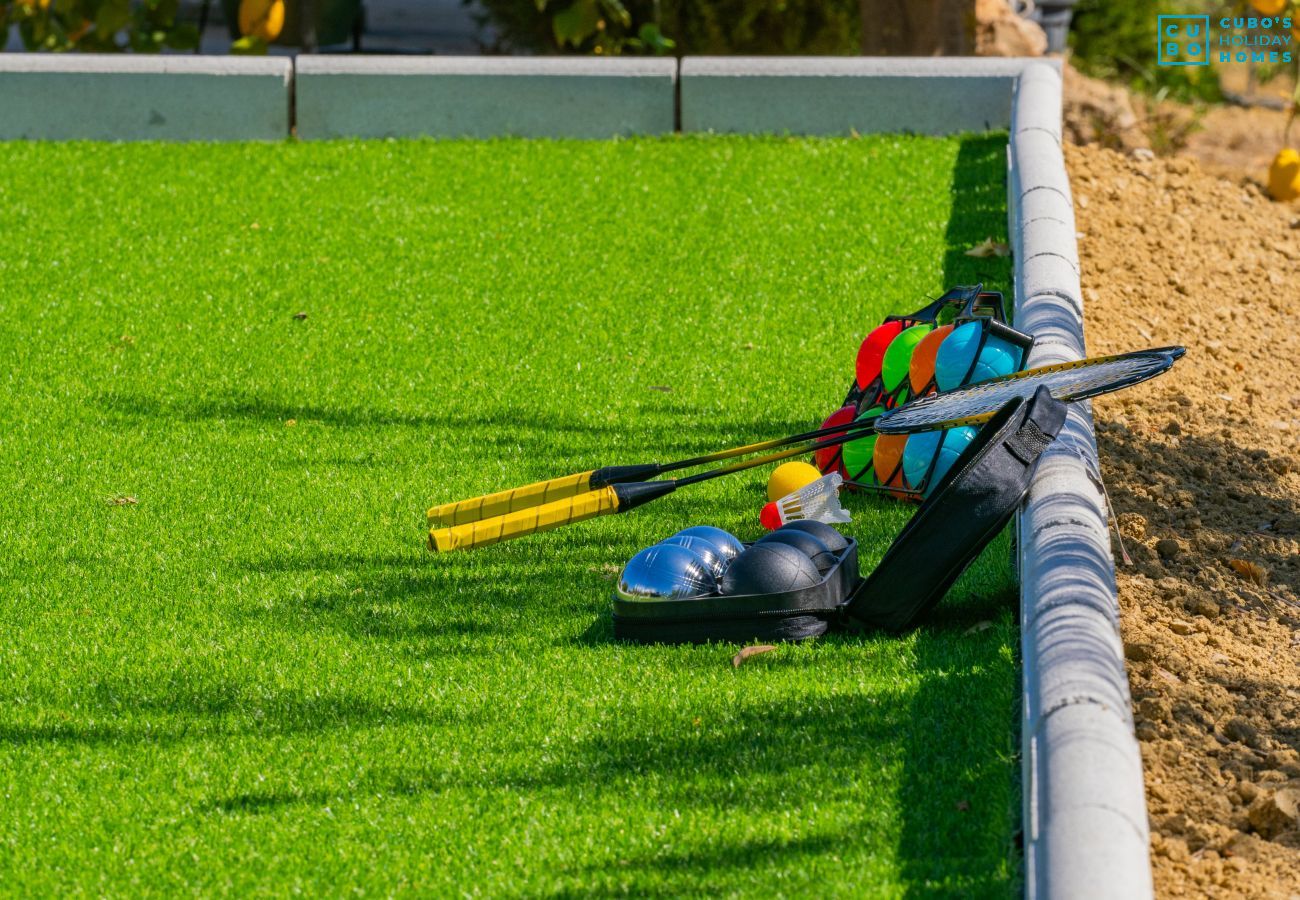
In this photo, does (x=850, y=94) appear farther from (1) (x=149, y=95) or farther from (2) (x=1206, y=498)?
(2) (x=1206, y=498)

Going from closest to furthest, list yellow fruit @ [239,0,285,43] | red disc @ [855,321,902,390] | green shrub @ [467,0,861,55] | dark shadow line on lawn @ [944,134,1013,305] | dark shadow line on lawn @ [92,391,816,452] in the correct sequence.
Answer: red disc @ [855,321,902,390], dark shadow line on lawn @ [92,391,816,452], dark shadow line on lawn @ [944,134,1013,305], yellow fruit @ [239,0,285,43], green shrub @ [467,0,861,55]

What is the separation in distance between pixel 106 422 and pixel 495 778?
323 centimetres

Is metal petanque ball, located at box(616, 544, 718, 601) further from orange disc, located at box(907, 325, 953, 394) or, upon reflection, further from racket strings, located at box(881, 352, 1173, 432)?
orange disc, located at box(907, 325, 953, 394)

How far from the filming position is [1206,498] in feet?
17.5

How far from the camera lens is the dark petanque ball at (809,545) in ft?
14.4

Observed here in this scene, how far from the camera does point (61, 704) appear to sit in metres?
4.15

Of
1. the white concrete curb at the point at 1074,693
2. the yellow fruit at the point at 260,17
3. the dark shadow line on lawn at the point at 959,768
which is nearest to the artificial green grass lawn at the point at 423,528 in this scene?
the dark shadow line on lawn at the point at 959,768

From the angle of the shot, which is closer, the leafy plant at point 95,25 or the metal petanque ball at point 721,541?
the metal petanque ball at point 721,541

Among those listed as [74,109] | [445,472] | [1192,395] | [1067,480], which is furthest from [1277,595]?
[74,109]

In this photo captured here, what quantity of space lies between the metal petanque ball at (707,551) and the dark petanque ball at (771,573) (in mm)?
72

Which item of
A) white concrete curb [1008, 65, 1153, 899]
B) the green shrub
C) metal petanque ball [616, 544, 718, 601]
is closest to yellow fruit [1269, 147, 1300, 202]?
white concrete curb [1008, 65, 1153, 899]

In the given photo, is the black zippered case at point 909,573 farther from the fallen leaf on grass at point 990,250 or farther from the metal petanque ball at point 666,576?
the fallen leaf on grass at point 990,250

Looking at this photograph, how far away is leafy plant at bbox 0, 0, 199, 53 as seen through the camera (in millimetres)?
10484

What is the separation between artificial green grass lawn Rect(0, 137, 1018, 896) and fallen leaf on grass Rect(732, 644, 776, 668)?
0.06m
